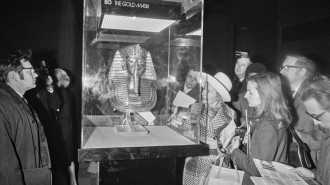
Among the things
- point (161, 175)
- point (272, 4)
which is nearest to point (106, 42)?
point (161, 175)

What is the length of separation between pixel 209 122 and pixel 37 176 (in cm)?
159

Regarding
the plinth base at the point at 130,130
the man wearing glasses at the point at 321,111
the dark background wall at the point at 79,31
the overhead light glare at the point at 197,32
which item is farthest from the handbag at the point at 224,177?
the dark background wall at the point at 79,31

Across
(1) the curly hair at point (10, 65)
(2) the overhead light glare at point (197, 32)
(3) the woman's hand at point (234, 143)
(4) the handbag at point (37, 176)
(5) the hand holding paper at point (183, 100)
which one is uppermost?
(2) the overhead light glare at point (197, 32)

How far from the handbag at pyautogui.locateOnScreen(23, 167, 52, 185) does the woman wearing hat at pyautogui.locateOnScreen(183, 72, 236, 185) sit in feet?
4.25

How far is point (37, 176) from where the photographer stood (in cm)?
213

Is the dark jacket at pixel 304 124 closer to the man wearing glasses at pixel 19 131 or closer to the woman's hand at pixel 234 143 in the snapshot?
the woman's hand at pixel 234 143

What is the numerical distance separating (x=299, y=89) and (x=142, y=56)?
2027mm

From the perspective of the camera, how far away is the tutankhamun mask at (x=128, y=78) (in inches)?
94.2

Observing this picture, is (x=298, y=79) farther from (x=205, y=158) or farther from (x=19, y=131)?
(x=19, y=131)

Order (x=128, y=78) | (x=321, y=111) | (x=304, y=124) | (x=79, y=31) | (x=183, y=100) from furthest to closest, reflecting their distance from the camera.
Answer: (x=79, y=31) → (x=304, y=124) → (x=183, y=100) → (x=128, y=78) → (x=321, y=111)

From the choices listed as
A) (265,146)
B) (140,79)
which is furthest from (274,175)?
(140,79)

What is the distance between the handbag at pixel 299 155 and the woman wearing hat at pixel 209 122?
630mm

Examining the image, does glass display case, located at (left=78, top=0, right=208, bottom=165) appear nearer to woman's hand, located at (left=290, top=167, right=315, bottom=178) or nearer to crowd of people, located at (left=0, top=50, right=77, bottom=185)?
crowd of people, located at (left=0, top=50, right=77, bottom=185)

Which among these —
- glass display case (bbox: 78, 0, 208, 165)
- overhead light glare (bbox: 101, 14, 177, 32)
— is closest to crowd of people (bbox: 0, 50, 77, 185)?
glass display case (bbox: 78, 0, 208, 165)
